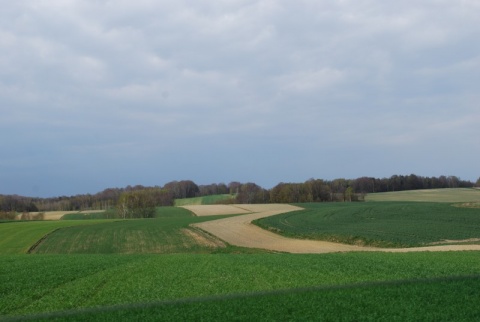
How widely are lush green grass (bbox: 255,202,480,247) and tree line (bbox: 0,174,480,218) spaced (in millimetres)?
40337

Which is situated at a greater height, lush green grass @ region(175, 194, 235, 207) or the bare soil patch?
lush green grass @ region(175, 194, 235, 207)

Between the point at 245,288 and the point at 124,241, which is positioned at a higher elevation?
the point at 245,288

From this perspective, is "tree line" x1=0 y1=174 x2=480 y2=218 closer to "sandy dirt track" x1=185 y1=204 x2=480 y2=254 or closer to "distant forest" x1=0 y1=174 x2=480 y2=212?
"distant forest" x1=0 y1=174 x2=480 y2=212

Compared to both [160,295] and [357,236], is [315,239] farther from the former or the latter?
[160,295]

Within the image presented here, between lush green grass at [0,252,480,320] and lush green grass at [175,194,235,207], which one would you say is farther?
lush green grass at [175,194,235,207]

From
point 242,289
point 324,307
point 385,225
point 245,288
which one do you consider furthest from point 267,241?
point 324,307

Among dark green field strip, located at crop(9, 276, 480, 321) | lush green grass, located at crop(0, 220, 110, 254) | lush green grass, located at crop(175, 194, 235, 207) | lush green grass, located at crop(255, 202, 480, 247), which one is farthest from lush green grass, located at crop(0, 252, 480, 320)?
lush green grass, located at crop(175, 194, 235, 207)

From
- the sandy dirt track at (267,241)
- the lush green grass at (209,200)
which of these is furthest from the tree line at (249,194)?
the sandy dirt track at (267,241)

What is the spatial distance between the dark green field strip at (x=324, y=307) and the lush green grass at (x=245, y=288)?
0.7 inches

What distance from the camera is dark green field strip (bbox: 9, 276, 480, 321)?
8.51 metres

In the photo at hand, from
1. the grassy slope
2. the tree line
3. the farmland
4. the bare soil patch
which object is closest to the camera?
the farmland

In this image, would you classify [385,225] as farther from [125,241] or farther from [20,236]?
[20,236]

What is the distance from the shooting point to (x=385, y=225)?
44062mm

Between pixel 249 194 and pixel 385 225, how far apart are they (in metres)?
78.2
